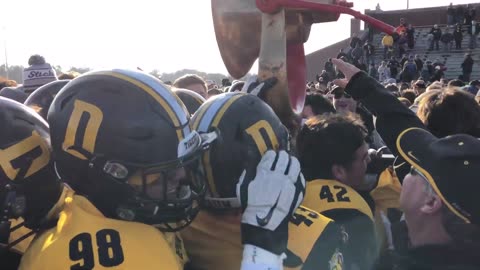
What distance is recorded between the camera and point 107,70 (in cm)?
211

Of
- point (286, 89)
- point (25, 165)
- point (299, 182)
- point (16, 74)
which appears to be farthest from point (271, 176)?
point (16, 74)

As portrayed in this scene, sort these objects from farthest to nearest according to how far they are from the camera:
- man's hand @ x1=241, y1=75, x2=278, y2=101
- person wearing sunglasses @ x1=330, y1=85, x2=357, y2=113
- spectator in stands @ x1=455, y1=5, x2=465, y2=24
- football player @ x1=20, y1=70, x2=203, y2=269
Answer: spectator in stands @ x1=455, y1=5, x2=465, y2=24
person wearing sunglasses @ x1=330, y1=85, x2=357, y2=113
man's hand @ x1=241, y1=75, x2=278, y2=101
football player @ x1=20, y1=70, x2=203, y2=269

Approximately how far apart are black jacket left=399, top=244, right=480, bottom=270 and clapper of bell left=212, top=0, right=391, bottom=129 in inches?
A: 42.2

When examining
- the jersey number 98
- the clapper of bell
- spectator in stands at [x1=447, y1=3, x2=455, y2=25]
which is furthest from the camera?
spectator in stands at [x1=447, y1=3, x2=455, y2=25]

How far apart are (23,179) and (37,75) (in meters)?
3.44

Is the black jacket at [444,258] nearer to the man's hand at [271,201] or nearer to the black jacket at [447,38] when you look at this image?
the man's hand at [271,201]

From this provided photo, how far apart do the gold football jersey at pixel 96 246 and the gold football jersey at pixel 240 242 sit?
349 mm

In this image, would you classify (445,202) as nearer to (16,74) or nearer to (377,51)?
(377,51)

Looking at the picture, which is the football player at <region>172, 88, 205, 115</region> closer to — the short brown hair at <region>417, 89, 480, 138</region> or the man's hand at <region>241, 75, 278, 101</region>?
the man's hand at <region>241, 75, 278, 101</region>

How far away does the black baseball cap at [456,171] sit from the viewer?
1948 mm

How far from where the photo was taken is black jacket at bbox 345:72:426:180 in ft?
8.35

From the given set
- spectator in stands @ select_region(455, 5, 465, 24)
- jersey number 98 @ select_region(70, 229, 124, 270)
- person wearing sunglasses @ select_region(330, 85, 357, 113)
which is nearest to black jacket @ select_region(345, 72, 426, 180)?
jersey number 98 @ select_region(70, 229, 124, 270)

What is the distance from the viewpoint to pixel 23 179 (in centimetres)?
201

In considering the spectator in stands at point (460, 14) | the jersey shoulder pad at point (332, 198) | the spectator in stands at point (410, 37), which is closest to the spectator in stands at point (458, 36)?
the spectator in stands at point (460, 14)
